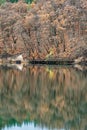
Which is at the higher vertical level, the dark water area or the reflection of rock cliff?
the dark water area

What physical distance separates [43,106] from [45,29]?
41.2m

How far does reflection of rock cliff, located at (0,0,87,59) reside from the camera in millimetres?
58875

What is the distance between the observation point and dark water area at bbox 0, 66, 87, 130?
15.5 m

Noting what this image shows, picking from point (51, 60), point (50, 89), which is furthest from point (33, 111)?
point (51, 60)

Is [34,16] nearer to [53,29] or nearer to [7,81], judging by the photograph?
[53,29]

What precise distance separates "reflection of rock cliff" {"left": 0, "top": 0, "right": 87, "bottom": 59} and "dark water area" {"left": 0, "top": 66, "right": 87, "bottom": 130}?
94.4ft

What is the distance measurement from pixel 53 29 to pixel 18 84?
103 ft

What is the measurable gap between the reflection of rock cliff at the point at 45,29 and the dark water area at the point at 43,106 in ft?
94.4

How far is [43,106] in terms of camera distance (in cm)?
1984

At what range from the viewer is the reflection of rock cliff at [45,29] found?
58875 millimetres

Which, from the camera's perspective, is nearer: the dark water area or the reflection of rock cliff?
the dark water area

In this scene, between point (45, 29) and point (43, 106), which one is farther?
point (45, 29)

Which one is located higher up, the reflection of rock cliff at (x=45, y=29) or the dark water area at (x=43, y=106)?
the dark water area at (x=43, y=106)

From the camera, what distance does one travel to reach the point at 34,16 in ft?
204
